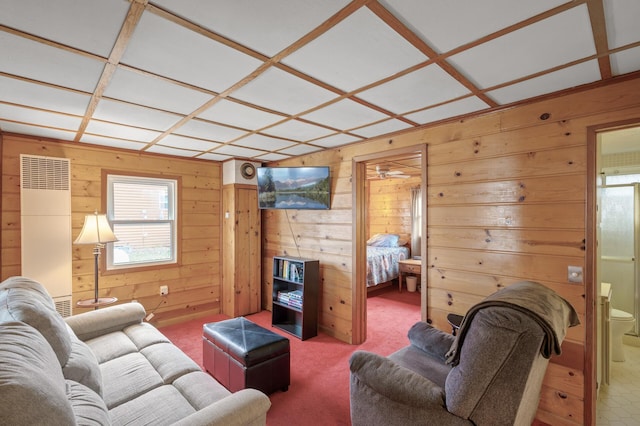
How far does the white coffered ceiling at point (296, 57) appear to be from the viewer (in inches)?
47.0

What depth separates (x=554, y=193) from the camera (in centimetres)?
204

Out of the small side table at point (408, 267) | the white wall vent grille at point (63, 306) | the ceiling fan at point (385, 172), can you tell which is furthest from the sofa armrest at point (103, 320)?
the small side table at point (408, 267)

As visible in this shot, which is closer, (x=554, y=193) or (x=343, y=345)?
(x=554, y=193)

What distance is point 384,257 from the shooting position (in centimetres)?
552

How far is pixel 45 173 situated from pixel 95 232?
880 mm

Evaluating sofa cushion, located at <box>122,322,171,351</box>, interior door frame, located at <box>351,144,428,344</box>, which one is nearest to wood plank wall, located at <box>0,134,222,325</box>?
sofa cushion, located at <box>122,322,171,351</box>

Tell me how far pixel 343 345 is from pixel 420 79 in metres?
2.84

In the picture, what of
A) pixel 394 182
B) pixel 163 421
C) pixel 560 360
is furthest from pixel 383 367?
pixel 394 182

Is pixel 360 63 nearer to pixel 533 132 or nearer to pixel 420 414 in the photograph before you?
pixel 533 132

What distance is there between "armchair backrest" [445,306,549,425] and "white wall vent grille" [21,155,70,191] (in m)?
4.10

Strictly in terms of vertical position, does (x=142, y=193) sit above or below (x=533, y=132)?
below

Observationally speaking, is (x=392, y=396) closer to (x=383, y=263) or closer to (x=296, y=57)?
(x=296, y=57)

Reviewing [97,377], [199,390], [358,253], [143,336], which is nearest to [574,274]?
[358,253]

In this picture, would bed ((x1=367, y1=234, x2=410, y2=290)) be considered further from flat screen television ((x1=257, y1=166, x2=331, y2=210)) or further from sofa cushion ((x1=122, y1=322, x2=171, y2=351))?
sofa cushion ((x1=122, y1=322, x2=171, y2=351))
